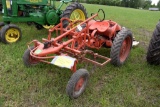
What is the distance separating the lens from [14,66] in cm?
417

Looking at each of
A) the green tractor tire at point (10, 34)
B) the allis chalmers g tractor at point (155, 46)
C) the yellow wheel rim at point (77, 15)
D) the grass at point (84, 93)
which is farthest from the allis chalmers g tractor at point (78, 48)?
the yellow wheel rim at point (77, 15)

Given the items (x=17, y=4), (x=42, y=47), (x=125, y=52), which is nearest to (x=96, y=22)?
(x=125, y=52)

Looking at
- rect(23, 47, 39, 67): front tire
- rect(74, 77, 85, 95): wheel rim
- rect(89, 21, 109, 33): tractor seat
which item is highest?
rect(89, 21, 109, 33): tractor seat

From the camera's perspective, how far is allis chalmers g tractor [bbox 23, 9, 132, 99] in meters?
3.27

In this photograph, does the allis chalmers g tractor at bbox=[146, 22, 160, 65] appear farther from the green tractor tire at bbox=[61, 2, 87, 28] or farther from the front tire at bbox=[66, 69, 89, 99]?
the green tractor tire at bbox=[61, 2, 87, 28]

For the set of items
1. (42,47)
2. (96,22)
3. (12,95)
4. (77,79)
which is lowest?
(12,95)

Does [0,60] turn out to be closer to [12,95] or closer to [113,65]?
[12,95]

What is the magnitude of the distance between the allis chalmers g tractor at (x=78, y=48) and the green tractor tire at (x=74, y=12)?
5.10 ft

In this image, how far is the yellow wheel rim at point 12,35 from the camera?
5.38 m

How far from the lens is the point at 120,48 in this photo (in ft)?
13.9

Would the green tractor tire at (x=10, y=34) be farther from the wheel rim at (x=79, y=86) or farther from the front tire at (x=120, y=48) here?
the wheel rim at (x=79, y=86)

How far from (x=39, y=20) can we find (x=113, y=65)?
2776mm

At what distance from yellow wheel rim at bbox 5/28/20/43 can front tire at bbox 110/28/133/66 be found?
8.77 feet

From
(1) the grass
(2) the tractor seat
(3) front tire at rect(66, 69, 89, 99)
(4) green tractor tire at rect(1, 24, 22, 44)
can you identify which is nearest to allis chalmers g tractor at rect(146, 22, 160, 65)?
(1) the grass
